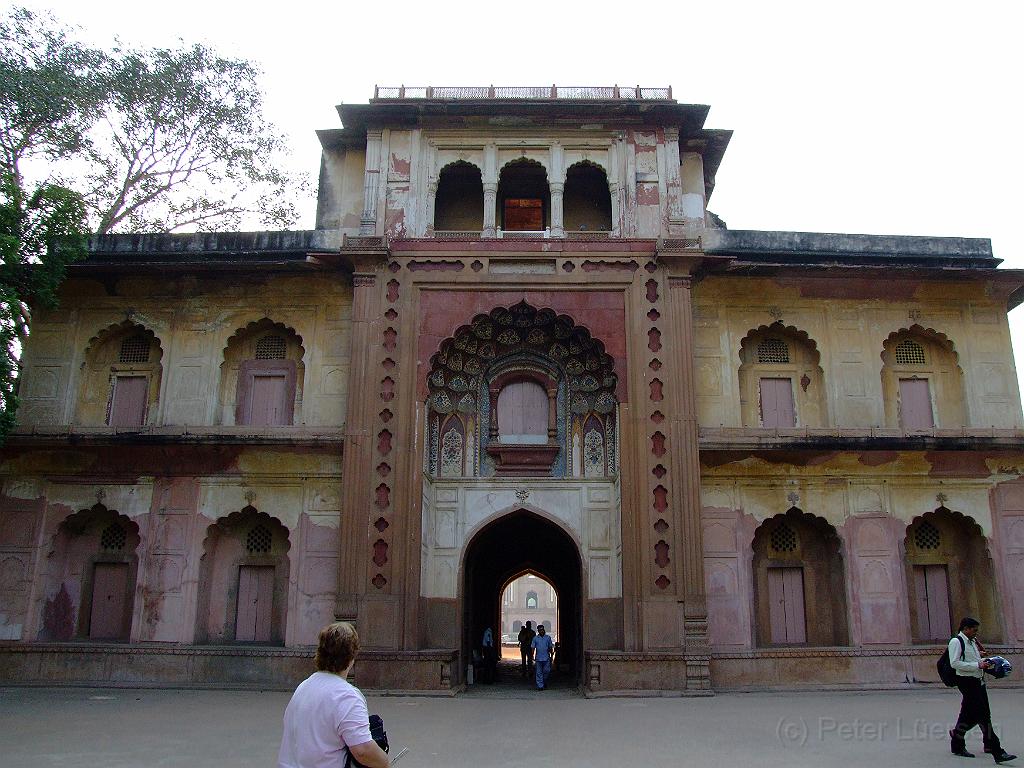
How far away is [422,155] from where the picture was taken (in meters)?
18.3

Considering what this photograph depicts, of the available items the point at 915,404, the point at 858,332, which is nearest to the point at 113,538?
the point at 858,332

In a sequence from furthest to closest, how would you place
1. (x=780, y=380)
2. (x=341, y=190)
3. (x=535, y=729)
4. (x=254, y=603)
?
(x=341, y=190) < (x=780, y=380) < (x=254, y=603) < (x=535, y=729)

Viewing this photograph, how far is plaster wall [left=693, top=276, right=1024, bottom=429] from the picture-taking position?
17.8m

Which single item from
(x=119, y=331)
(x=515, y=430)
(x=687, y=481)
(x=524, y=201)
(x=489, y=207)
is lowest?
(x=687, y=481)

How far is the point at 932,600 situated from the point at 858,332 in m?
5.74

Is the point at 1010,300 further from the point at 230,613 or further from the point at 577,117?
the point at 230,613

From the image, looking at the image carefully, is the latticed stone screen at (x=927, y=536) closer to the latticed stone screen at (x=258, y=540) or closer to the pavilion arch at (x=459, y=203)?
the pavilion arch at (x=459, y=203)

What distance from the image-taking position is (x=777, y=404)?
18.2 meters

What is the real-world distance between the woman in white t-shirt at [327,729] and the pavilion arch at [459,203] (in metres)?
→ 16.1

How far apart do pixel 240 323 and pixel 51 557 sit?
6.01 metres

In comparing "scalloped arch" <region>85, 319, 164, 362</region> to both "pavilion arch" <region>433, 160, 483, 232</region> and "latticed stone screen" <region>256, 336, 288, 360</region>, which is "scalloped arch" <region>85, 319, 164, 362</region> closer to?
"latticed stone screen" <region>256, 336, 288, 360</region>

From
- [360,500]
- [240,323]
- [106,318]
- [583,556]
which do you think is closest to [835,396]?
[583,556]

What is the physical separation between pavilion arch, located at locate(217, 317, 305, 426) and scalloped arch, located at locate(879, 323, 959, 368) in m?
Result: 12.6

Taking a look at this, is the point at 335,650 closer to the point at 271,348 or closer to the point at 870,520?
the point at 271,348
